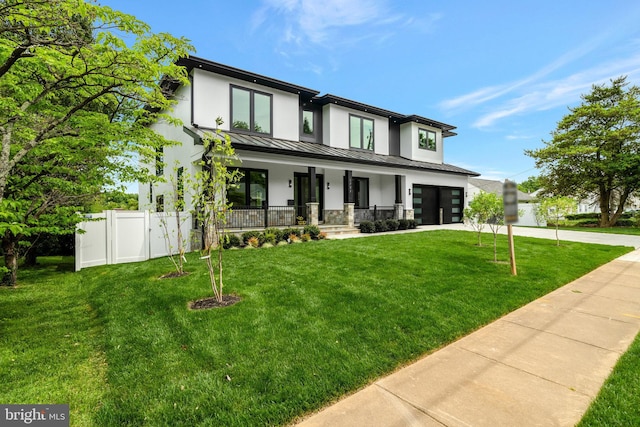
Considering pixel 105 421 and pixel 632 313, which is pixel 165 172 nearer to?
pixel 105 421

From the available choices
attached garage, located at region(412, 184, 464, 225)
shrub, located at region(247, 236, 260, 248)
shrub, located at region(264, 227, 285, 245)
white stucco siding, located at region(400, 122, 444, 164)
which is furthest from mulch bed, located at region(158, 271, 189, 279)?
white stucco siding, located at region(400, 122, 444, 164)

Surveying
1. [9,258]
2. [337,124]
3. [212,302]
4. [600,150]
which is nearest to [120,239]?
[9,258]

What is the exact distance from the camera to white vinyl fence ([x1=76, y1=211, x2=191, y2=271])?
8.00 meters

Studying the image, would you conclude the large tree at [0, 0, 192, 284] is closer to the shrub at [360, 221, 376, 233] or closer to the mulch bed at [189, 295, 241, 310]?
the mulch bed at [189, 295, 241, 310]

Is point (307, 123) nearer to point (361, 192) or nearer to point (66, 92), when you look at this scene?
point (361, 192)

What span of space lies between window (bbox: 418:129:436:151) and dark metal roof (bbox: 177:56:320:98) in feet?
26.6

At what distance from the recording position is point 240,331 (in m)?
3.59

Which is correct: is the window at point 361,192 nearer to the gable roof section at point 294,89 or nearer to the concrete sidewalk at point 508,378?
the gable roof section at point 294,89

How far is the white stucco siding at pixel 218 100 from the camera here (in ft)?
36.4

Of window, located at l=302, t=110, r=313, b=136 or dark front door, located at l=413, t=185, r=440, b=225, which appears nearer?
window, located at l=302, t=110, r=313, b=136

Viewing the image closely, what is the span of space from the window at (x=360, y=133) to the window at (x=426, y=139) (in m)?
3.88

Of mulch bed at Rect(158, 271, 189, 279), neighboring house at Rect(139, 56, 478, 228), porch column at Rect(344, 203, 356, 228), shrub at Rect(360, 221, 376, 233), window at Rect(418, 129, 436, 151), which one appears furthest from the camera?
window at Rect(418, 129, 436, 151)

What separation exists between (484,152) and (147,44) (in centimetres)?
4120

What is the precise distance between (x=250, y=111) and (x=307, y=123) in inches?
137
